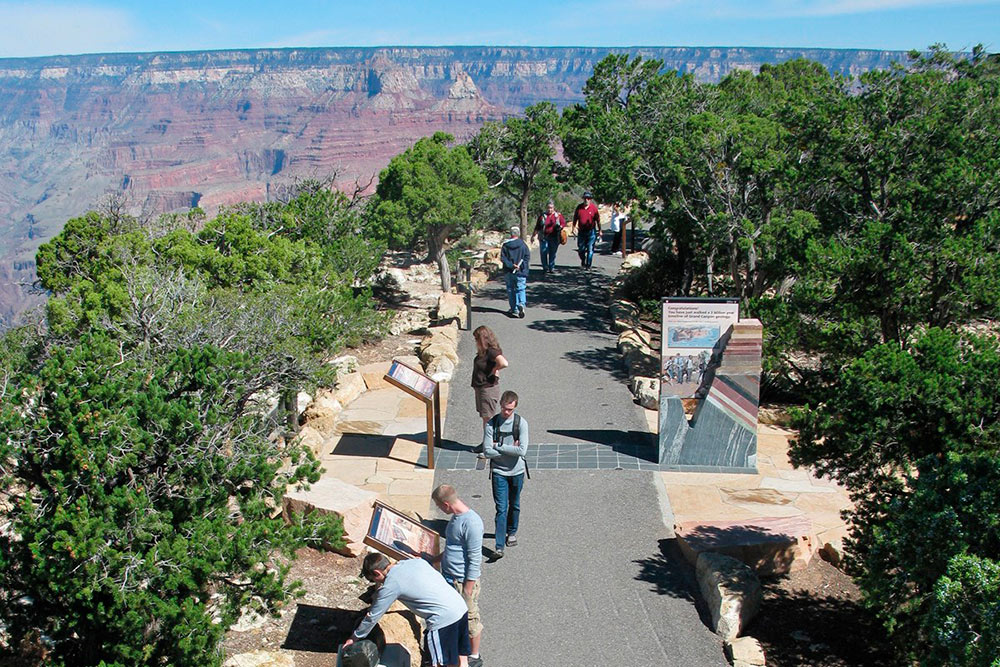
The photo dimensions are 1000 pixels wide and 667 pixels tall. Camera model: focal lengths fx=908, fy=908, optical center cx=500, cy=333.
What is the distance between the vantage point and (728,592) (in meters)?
6.95

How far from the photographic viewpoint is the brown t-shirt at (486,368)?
381 inches

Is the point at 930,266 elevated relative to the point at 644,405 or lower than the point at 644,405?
elevated

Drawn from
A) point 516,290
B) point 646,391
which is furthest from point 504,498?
point 516,290

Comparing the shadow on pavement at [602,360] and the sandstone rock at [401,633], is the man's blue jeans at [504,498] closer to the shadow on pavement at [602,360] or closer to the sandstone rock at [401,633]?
the sandstone rock at [401,633]

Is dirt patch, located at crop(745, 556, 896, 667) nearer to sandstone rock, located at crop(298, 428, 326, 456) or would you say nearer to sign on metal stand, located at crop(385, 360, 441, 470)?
sign on metal stand, located at crop(385, 360, 441, 470)

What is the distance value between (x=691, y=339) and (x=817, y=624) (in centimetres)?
349

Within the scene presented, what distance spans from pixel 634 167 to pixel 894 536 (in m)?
11.1

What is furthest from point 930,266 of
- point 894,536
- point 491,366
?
point 491,366

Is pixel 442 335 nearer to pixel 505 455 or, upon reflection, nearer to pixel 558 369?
pixel 558 369

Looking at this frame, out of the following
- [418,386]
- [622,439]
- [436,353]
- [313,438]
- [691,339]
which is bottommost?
[622,439]

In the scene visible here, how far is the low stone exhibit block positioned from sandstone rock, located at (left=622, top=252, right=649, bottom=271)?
43.9 ft

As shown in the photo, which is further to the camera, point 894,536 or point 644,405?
point 644,405

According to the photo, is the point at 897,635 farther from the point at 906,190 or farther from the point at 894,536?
the point at 906,190

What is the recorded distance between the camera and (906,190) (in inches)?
447
